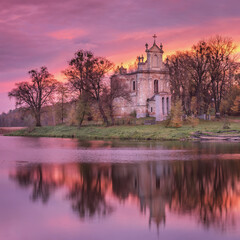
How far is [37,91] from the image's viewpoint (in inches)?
3248

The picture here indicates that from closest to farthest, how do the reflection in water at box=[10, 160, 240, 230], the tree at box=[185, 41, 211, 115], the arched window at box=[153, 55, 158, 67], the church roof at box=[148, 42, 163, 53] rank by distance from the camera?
the reflection in water at box=[10, 160, 240, 230]
the tree at box=[185, 41, 211, 115]
the church roof at box=[148, 42, 163, 53]
the arched window at box=[153, 55, 158, 67]

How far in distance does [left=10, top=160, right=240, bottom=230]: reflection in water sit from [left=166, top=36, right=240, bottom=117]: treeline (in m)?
39.2

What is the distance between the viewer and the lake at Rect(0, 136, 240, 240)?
11.5 metres

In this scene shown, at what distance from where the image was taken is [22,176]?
20969 millimetres

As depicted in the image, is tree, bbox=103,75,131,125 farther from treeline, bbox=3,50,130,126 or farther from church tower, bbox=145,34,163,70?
church tower, bbox=145,34,163,70

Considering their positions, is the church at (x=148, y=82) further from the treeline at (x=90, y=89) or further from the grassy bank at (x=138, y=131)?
the grassy bank at (x=138, y=131)

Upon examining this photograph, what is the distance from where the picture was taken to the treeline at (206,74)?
2581 inches

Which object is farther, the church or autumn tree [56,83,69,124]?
autumn tree [56,83,69,124]

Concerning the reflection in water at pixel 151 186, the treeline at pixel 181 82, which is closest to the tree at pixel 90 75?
the treeline at pixel 181 82

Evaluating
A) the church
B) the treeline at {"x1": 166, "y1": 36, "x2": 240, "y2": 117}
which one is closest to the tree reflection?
the treeline at {"x1": 166, "y1": 36, "x2": 240, "y2": 117}

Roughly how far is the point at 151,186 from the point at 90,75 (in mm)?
51342

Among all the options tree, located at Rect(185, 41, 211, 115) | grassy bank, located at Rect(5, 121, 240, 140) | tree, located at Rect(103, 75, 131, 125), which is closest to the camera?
grassy bank, located at Rect(5, 121, 240, 140)

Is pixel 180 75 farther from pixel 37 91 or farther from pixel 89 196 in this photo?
pixel 89 196

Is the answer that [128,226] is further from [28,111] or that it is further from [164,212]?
[28,111]
